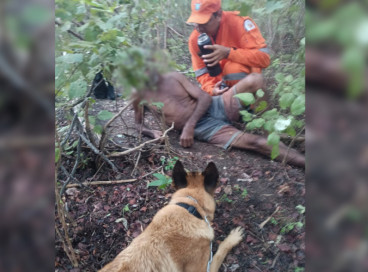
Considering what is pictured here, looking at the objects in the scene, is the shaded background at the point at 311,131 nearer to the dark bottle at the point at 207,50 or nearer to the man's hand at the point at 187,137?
the dark bottle at the point at 207,50

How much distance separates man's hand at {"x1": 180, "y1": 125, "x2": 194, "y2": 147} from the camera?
2148mm

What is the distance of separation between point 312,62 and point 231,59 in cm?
69

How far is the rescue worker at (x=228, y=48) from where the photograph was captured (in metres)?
1.89

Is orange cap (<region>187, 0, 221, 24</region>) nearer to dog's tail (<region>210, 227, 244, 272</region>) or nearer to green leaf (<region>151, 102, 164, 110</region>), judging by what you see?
green leaf (<region>151, 102, 164, 110</region>)

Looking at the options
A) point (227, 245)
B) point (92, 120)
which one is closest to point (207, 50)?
point (92, 120)

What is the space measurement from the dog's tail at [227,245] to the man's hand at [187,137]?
0.67 metres

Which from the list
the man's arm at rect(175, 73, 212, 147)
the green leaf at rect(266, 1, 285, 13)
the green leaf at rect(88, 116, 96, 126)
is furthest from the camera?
the green leaf at rect(88, 116, 96, 126)

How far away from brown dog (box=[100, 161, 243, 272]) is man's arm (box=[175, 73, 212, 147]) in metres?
0.20

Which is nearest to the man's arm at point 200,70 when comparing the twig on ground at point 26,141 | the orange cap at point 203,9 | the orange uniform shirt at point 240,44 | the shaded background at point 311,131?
the orange uniform shirt at point 240,44

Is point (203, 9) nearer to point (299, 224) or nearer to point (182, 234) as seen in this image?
point (299, 224)

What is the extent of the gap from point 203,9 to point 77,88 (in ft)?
2.84

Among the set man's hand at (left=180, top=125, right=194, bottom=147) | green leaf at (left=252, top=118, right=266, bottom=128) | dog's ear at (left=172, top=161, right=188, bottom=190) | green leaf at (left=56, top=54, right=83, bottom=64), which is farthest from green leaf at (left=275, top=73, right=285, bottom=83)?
green leaf at (left=56, top=54, right=83, bottom=64)

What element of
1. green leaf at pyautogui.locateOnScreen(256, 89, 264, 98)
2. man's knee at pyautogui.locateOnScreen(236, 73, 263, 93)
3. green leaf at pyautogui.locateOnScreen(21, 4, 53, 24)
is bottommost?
green leaf at pyautogui.locateOnScreen(256, 89, 264, 98)

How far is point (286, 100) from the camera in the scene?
180 cm
